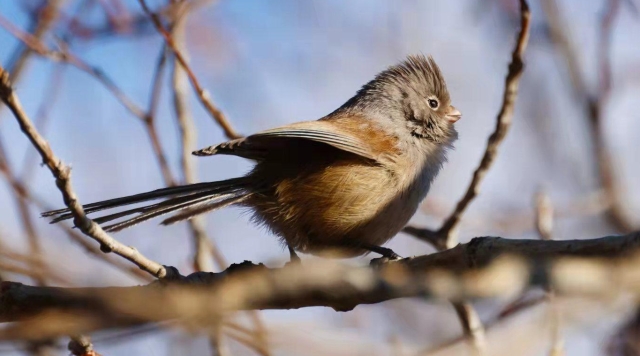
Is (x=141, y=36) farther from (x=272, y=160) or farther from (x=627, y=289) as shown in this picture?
(x=627, y=289)

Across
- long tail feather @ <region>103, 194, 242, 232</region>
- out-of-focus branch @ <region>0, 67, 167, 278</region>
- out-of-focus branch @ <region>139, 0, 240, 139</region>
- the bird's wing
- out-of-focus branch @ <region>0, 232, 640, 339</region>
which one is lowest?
out-of-focus branch @ <region>0, 232, 640, 339</region>

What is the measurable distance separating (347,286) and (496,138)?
1.55 meters

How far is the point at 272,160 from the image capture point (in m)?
3.85

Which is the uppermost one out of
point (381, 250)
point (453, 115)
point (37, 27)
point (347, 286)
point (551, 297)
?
point (37, 27)

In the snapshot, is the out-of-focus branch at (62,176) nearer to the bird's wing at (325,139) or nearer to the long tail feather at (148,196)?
the long tail feather at (148,196)

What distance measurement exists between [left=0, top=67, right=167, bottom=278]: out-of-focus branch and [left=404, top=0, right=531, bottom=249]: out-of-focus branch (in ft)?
5.46

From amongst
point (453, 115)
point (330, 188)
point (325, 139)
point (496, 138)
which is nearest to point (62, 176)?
point (325, 139)

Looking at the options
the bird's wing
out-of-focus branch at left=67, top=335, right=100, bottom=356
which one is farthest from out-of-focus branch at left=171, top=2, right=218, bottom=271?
out-of-focus branch at left=67, top=335, right=100, bottom=356

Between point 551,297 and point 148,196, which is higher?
point 148,196

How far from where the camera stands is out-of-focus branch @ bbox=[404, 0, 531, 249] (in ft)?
10.6

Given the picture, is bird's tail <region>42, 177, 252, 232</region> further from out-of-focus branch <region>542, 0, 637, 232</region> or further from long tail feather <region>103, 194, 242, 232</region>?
out-of-focus branch <region>542, 0, 637, 232</region>

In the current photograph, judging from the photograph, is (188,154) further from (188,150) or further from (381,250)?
(381,250)

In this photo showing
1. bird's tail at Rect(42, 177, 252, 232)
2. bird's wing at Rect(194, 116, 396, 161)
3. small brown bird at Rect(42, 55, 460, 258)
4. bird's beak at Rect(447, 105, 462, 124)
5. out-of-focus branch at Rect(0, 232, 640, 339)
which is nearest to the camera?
out-of-focus branch at Rect(0, 232, 640, 339)

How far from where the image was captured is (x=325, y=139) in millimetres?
3553
